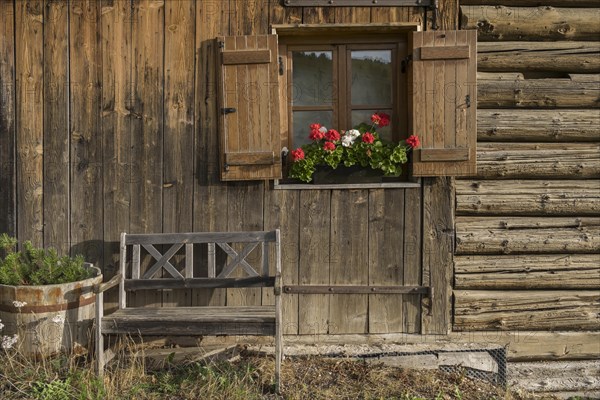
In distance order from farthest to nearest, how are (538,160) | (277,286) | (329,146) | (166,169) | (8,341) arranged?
(538,160)
(166,169)
(329,146)
(277,286)
(8,341)

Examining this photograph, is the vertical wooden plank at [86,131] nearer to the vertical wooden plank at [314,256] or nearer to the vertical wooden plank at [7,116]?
the vertical wooden plank at [7,116]

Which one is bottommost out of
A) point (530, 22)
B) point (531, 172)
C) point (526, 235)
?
point (526, 235)

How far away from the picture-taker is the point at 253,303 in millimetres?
4574

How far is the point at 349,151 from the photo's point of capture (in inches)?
172

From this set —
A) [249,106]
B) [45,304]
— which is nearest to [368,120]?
[249,106]

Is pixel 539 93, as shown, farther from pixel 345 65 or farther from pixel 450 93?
pixel 345 65

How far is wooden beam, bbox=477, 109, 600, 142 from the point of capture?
15.0 ft

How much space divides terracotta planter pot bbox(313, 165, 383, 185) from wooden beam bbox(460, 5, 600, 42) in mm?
1225

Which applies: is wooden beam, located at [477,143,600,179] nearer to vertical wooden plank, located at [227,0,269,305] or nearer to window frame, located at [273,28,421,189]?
window frame, located at [273,28,421,189]

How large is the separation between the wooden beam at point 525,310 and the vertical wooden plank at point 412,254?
296 mm

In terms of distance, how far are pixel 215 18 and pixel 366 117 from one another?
4.18 feet

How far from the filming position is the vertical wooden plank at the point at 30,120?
14.5 feet

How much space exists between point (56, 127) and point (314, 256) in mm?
2030

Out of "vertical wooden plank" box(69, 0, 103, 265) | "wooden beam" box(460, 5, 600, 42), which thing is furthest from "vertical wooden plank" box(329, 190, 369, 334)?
"vertical wooden plank" box(69, 0, 103, 265)
